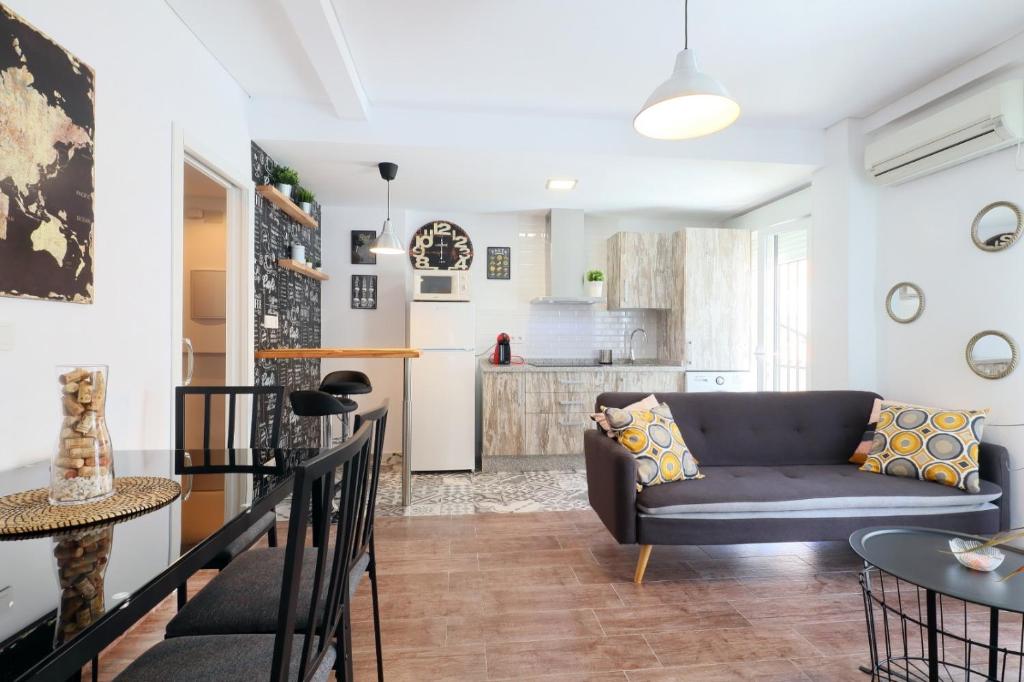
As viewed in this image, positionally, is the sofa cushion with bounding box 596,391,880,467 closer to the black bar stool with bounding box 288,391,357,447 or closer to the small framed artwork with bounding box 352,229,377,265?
the black bar stool with bounding box 288,391,357,447

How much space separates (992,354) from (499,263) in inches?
157

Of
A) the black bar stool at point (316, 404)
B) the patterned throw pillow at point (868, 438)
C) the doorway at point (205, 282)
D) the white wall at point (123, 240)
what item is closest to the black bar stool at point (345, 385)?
the black bar stool at point (316, 404)

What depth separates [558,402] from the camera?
491cm

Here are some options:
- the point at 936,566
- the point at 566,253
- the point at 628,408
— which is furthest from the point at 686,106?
the point at 566,253

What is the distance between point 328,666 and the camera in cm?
116

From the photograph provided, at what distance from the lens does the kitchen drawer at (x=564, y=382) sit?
4.89m

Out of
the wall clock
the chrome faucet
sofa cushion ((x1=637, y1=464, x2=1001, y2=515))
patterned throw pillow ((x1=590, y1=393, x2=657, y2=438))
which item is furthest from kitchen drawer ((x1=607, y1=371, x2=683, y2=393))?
sofa cushion ((x1=637, y1=464, x2=1001, y2=515))

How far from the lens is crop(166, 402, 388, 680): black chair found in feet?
4.01

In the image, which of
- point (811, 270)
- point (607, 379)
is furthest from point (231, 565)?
point (811, 270)

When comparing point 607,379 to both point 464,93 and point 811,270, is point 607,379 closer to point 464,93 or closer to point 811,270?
point 811,270

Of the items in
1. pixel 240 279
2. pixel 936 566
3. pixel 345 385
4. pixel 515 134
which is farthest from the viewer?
pixel 515 134

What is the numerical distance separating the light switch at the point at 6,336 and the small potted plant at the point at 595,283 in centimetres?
445

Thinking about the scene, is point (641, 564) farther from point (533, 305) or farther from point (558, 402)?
point (533, 305)

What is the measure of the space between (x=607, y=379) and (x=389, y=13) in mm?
3471
